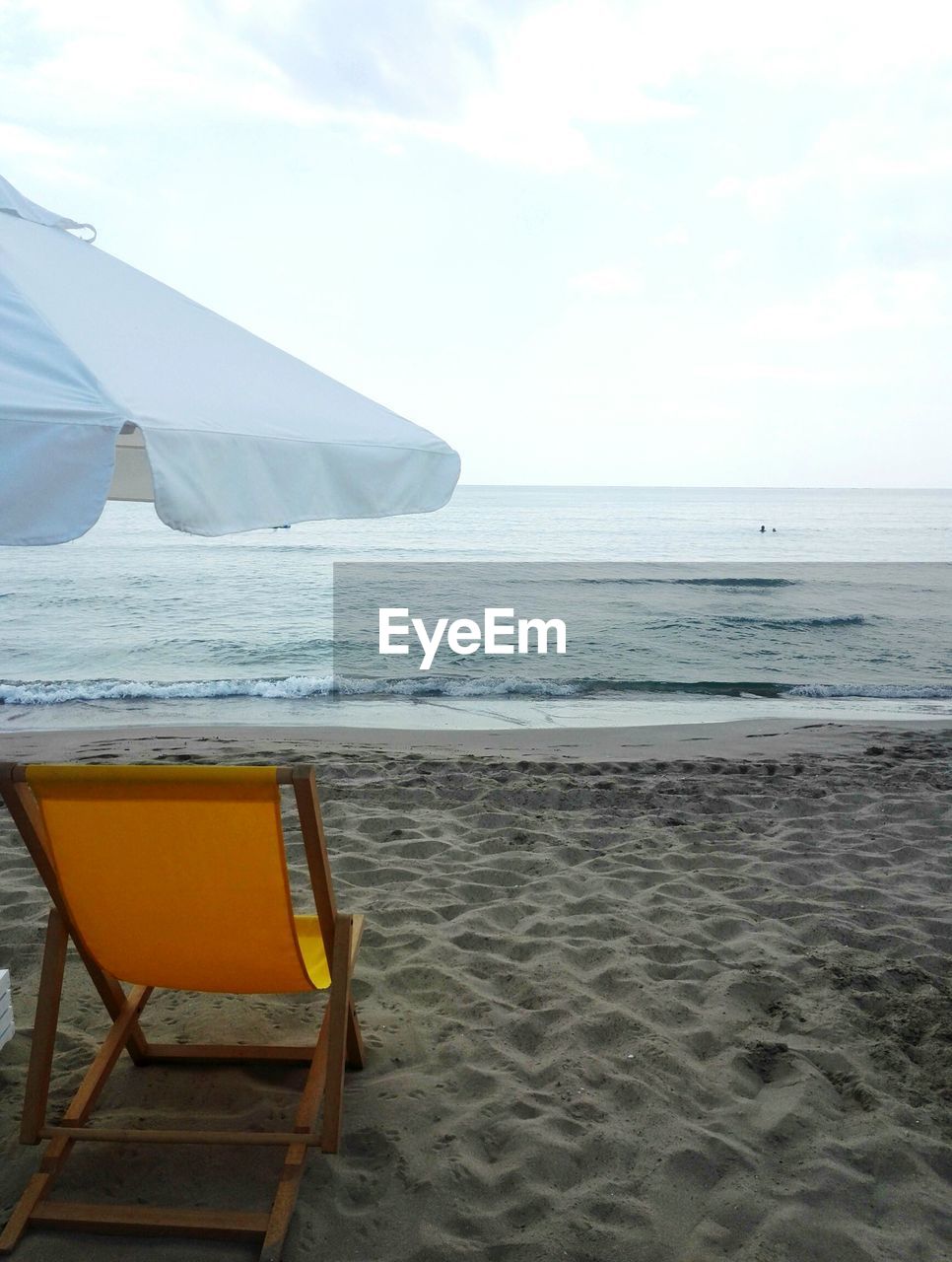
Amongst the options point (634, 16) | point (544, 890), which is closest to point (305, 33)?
point (634, 16)

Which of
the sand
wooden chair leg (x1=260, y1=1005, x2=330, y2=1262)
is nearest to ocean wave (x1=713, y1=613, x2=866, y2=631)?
the sand

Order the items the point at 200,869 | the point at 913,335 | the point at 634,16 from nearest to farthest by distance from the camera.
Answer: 1. the point at 200,869
2. the point at 634,16
3. the point at 913,335

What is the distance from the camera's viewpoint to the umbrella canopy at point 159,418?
1.47 meters

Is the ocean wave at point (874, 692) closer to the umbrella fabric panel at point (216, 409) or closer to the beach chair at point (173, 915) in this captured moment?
the umbrella fabric panel at point (216, 409)

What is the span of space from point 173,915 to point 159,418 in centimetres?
118

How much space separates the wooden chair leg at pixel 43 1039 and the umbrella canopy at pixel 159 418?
1.12 meters

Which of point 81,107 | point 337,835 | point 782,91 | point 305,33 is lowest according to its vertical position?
point 337,835

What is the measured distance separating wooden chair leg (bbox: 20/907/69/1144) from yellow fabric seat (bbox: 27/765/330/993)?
0.07 meters

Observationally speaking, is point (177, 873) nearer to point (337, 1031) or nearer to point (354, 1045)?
point (337, 1031)

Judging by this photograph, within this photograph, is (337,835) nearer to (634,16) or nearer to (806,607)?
(634,16)

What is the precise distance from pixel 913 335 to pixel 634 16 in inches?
709

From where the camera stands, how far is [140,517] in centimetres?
3422

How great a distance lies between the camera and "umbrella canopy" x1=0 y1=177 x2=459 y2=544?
1467mm

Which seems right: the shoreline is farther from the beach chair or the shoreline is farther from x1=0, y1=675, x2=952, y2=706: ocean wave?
the beach chair
